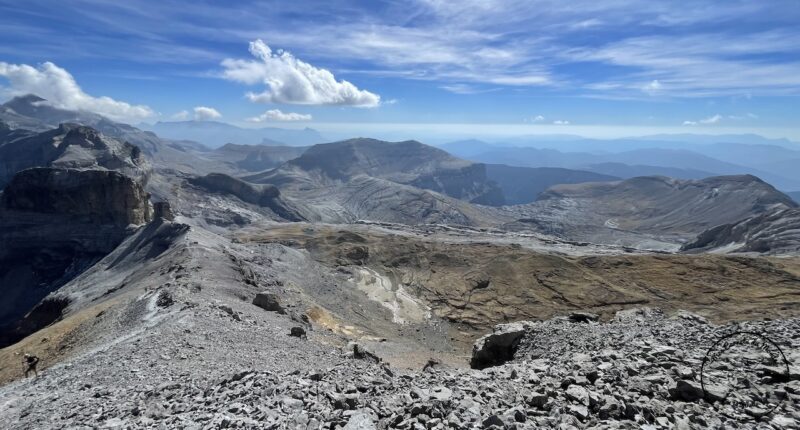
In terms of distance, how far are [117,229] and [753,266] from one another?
9714cm

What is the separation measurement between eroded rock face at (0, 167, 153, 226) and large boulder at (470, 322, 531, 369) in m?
67.1

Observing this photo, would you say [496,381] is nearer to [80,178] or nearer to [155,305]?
[155,305]

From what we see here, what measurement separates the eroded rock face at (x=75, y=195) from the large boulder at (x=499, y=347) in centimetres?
6712

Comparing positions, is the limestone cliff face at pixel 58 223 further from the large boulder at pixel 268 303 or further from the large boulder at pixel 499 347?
the large boulder at pixel 499 347

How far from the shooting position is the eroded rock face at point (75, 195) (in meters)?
76.0

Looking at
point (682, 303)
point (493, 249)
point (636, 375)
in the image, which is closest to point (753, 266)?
point (682, 303)

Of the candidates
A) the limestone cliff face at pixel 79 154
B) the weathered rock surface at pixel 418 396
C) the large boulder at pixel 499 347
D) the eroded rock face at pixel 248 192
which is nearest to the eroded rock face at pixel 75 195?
the limestone cliff face at pixel 79 154

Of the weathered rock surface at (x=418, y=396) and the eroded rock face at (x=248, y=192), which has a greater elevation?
the weathered rock surface at (x=418, y=396)

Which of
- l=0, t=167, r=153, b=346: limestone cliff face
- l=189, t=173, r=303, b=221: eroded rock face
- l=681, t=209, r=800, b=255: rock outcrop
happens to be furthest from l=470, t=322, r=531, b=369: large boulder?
l=189, t=173, r=303, b=221: eroded rock face

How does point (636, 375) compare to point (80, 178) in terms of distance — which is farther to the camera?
point (80, 178)

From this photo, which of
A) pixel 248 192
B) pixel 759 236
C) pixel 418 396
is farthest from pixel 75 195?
pixel 759 236

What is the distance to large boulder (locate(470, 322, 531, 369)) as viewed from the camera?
29.7m

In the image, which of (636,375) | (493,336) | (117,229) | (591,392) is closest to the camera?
(591,392)

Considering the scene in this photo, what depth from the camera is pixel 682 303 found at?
6022 cm
